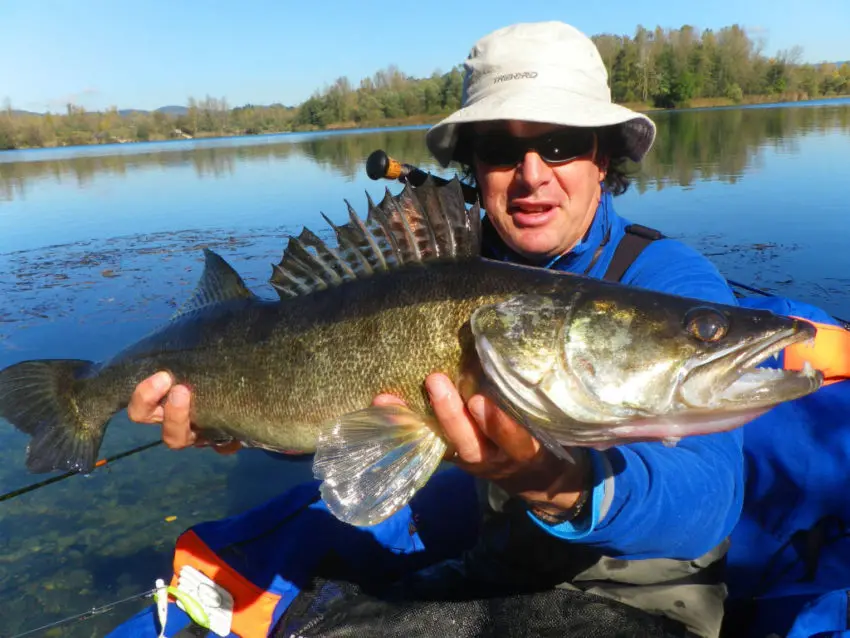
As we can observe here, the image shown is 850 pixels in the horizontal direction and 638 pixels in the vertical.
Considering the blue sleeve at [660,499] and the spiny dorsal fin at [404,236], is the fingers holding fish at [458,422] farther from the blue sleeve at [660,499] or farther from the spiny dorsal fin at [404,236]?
the spiny dorsal fin at [404,236]

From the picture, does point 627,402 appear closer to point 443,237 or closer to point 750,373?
point 750,373

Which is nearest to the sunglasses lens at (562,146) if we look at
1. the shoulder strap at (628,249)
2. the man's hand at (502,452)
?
the shoulder strap at (628,249)

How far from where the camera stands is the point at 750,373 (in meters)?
1.66

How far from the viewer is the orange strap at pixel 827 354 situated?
2.28 m

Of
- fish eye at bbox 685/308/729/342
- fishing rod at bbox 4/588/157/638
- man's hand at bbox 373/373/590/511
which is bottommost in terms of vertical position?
fishing rod at bbox 4/588/157/638

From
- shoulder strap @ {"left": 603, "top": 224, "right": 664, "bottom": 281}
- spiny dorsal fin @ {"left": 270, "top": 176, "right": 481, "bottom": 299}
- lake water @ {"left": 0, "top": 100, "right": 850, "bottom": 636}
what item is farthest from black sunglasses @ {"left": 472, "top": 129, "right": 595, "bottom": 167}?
lake water @ {"left": 0, "top": 100, "right": 850, "bottom": 636}

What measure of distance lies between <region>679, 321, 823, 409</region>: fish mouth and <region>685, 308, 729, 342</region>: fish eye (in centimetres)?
5

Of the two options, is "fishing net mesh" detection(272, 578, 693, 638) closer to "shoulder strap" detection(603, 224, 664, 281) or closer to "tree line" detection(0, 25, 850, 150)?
"shoulder strap" detection(603, 224, 664, 281)

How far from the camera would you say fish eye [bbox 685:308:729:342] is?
173cm

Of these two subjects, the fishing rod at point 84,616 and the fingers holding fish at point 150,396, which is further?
the fishing rod at point 84,616

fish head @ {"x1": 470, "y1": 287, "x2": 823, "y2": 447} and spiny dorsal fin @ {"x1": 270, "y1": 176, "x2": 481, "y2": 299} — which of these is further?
spiny dorsal fin @ {"x1": 270, "y1": 176, "x2": 481, "y2": 299}

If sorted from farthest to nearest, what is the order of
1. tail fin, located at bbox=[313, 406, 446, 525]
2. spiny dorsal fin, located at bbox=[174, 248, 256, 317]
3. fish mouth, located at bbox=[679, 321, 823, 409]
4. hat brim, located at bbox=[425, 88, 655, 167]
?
spiny dorsal fin, located at bbox=[174, 248, 256, 317], hat brim, located at bbox=[425, 88, 655, 167], tail fin, located at bbox=[313, 406, 446, 525], fish mouth, located at bbox=[679, 321, 823, 409]

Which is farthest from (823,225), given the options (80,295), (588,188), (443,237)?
(80,295)

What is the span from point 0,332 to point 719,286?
8.70 m
